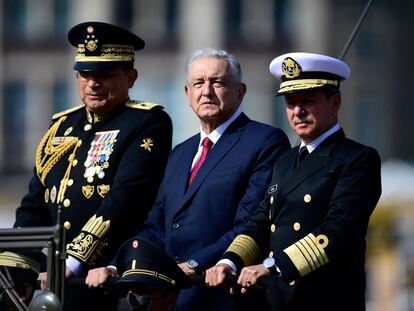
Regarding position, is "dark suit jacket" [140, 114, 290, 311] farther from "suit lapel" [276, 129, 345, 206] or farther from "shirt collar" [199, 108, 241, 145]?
"suit lapel" [276, 129, 345, 206]

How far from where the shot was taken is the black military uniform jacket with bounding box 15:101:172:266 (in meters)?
9.74

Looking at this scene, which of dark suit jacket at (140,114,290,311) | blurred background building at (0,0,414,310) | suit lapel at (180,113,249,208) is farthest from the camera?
blurred background building at (0,0,414,310)

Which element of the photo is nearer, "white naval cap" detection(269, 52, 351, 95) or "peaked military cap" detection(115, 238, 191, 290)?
"peaked military cap" detection(115, 238, 191, 290)

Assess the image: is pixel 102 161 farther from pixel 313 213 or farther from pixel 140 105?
pixel 313 213

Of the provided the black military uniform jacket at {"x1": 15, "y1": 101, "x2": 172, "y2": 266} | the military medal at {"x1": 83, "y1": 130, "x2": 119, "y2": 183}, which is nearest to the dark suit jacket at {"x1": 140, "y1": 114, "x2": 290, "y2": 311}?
the black military uniform jacket at {"x1": 15, "y1": 101, "x2": 172, "y2": 266}

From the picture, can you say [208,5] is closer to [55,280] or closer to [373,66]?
[373,66]

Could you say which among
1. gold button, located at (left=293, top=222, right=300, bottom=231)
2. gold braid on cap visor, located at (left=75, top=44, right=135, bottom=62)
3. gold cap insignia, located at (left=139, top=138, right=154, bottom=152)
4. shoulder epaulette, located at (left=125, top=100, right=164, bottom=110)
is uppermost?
gold braid on cap visor, located at (left=75, top=44, right=135, bottom=62)

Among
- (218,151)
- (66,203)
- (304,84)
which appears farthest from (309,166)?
(66,203)

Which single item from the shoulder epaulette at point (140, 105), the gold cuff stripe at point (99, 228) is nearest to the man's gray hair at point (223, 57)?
the shoulder epaulette at point (140, 105)

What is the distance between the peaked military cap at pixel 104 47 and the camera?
32.9ft

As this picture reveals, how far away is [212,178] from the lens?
9.61 metres

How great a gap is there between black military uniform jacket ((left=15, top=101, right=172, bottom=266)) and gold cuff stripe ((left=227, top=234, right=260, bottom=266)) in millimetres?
878

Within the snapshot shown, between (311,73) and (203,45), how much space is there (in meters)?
33.1

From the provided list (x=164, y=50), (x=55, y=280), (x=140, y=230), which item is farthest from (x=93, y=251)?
(x=164, y=50)
